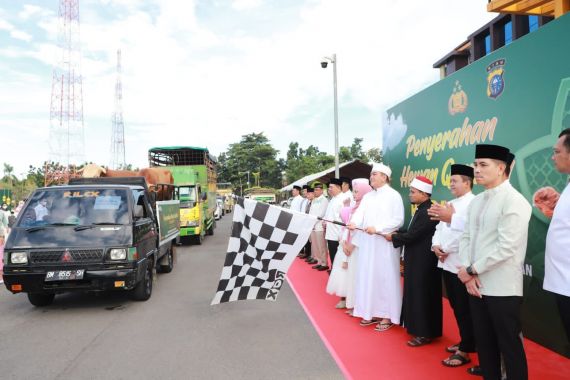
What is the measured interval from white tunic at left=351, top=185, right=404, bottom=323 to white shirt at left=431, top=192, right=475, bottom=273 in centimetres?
89

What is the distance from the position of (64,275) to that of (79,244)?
46 cm

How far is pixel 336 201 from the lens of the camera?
332 inches

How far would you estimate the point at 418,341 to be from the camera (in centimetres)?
463

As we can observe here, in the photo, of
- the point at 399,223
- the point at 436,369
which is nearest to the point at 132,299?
the point at 399,223

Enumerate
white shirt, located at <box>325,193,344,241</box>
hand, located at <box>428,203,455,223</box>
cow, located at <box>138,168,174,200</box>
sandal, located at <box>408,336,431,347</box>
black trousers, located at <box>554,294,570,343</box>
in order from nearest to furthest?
black trousers, located at <box>554,294,570,343</box>
hand, located at <box>428,203,455,223</box>
sandal, located at <box>408,336,431,347</box>
white shirt, located at <box>325,193,344,241</box>
cow, located at <box>138,168,174,200</box>

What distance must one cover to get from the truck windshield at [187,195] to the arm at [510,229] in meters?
12.8

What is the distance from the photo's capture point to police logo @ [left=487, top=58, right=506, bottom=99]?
5055mm

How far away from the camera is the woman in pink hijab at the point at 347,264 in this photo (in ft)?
19.3

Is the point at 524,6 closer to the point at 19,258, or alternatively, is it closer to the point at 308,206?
the point at 308,206

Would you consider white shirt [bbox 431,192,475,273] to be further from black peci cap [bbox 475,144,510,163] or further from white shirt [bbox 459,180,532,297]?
black peci cap [bbox 475,144,510,163]

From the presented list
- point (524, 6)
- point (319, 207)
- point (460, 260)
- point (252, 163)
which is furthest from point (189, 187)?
point (252, 163)

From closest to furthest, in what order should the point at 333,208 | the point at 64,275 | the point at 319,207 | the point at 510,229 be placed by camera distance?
the point at 510,229 < the point at 64,275 < the point at 333,208 < the point at 319,207

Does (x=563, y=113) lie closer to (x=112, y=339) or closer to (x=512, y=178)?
(x=512, y=178)

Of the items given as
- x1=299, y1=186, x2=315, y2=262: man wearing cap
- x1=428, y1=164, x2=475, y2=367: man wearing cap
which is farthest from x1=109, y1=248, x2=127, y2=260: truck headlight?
x1=299, y1=186, x2=315, y2=262: man wearing cap
